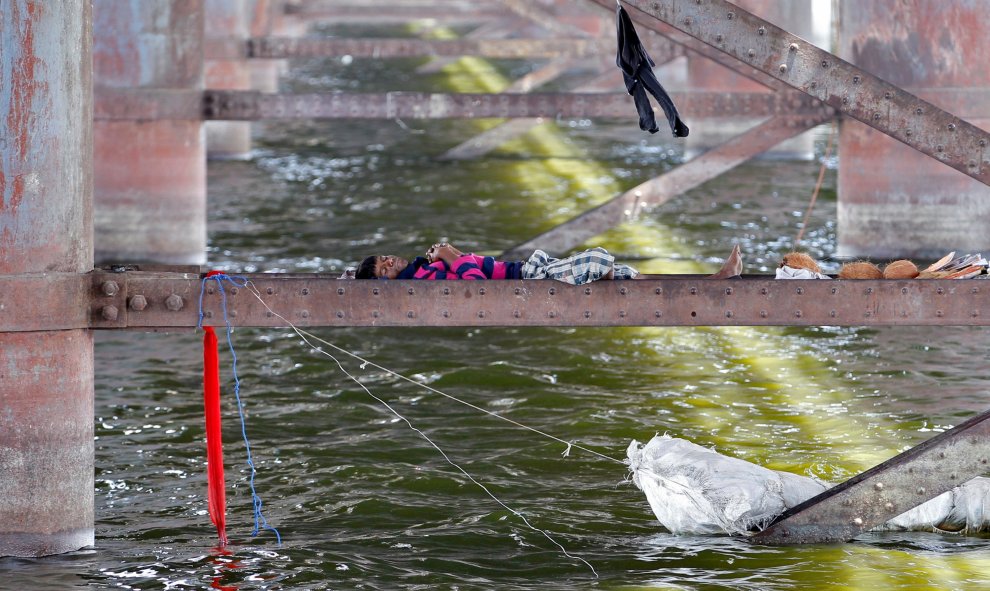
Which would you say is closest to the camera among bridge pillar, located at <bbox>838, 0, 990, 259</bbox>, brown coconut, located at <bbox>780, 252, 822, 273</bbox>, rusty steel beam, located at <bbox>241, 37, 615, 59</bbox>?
brown coconut, located at <bbox>780, 252, 822, 273</bbox>

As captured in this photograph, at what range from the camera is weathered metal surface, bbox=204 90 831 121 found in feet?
49.1

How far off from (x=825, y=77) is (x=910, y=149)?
776 cm

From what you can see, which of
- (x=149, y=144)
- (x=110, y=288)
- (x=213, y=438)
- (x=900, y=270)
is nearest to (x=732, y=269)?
(x=900, y=270)

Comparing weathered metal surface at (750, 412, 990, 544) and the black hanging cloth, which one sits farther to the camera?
the black hanging cloth

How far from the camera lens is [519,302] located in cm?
696

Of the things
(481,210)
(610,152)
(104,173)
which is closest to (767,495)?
(104,173)

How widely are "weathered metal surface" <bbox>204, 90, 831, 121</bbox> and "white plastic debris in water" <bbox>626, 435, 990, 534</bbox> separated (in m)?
7.78

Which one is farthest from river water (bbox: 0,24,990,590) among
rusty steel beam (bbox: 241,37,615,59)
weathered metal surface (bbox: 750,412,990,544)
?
rusty steel beam (bbox: 241,37,615,59)

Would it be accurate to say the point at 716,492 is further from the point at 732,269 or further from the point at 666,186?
the point at 666,186

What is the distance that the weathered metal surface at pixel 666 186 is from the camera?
44.5 feet

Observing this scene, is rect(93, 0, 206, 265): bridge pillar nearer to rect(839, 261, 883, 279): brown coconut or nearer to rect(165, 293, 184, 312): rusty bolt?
rect(165, 293, 184, 312): rusty bolt

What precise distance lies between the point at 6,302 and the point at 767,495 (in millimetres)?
3889

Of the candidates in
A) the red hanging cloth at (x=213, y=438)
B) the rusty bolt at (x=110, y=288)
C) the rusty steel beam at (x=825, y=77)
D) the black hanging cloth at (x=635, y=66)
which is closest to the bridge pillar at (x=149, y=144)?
the black hanging cloth at (x=635, y=66)

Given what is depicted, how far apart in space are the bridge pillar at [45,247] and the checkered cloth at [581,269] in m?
2.17
